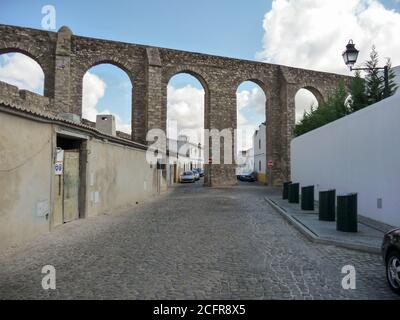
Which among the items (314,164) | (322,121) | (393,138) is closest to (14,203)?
(393,138)

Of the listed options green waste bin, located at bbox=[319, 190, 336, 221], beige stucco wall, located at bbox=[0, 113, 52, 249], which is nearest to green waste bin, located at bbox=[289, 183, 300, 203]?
green waste bin, located at bbox=[319, 190, 336, 221]

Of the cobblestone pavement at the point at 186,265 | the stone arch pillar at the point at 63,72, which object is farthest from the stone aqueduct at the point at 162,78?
the cobblestone pavement at the point at 186,265

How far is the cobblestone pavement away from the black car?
0.51ft

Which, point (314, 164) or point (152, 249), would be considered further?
point (314, 164)

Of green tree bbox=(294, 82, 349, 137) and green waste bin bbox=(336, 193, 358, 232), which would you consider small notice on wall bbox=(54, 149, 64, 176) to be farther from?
green tree bbox=(294, 82, 349, 137)

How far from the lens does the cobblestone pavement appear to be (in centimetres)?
421

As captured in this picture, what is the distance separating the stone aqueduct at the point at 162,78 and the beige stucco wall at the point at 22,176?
47.0 ft

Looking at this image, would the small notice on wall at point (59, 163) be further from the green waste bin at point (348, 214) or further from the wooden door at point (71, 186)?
the green waste bin at point (348, 214)

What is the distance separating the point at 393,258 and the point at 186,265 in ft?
9.60

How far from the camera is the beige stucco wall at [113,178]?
1119 centimetres
